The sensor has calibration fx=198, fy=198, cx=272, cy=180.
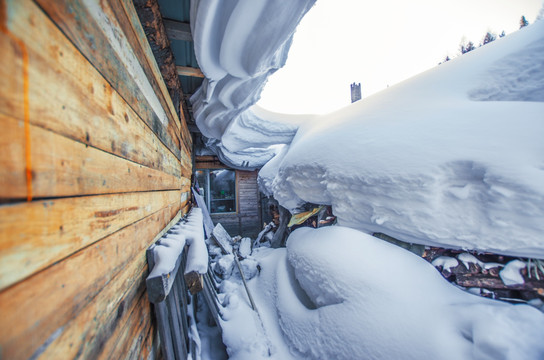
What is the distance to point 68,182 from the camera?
1.67ft

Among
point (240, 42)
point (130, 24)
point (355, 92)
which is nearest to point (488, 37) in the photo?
point (355, 92)

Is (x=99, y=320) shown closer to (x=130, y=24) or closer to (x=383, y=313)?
(x=130, y=24)

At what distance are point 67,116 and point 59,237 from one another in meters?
0.31

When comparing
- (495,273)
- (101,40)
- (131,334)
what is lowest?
(495,273)

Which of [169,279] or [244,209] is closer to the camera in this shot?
[169,279]

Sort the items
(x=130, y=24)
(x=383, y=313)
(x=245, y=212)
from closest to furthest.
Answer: (x=130, y=24), (x=383, y=313), (x=245, y=212)

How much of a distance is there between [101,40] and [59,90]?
1.19 ft

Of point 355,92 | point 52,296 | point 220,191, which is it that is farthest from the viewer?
point 220,191

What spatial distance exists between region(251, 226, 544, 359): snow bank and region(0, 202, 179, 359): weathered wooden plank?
1.62 m

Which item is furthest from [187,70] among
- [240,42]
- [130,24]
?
[130,24]

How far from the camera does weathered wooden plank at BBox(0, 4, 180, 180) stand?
370 millimetres

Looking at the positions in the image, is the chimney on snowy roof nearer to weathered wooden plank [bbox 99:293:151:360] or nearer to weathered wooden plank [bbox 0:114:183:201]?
weathered wooden plank [bbox 0:114:183:201]

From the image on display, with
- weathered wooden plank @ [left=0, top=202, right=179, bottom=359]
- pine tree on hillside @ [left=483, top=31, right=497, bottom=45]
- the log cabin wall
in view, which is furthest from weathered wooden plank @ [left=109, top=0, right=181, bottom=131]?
pine tree on hillside @ [left=483, top=31, right=497, bottom=45]

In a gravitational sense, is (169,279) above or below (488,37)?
below
